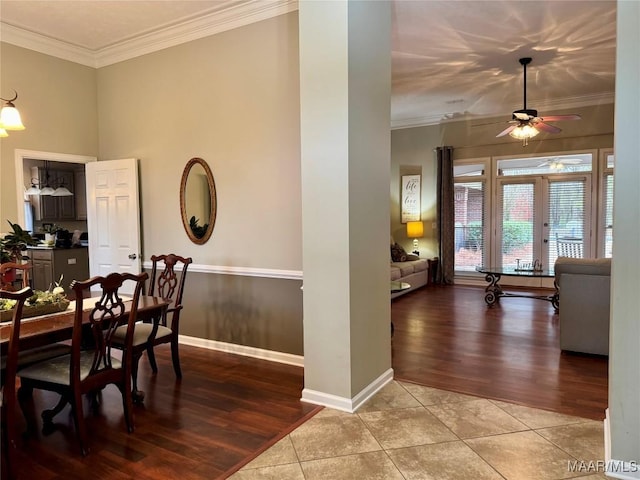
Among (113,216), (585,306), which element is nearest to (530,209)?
(585,306)

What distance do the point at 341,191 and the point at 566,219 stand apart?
6208 millimetres

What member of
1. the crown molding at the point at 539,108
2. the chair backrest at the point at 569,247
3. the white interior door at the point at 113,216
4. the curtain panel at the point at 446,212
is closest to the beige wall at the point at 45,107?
the white interior door at the point at 113,216

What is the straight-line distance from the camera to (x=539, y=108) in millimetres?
7270

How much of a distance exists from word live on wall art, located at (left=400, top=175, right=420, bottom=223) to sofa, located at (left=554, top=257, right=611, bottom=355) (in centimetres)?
465

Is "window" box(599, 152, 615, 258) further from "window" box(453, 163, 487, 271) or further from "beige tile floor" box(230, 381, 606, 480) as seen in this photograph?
"beige tile floor" box(230, 381, 606, 480)

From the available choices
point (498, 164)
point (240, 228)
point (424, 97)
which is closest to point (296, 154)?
point (240, 228)

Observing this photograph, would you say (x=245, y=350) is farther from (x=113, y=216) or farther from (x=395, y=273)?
(x=395, y=273)

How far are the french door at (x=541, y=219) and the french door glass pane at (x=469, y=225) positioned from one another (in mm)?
310

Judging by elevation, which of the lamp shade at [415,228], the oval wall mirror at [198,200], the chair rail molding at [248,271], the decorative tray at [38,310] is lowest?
the decorative tray at [38,310]

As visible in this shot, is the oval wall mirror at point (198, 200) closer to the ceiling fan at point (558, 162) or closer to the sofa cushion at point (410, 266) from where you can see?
the sofa cushion at point (410, 266)

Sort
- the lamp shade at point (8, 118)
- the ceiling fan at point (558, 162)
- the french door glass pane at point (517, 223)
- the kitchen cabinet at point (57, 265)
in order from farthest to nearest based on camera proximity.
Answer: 1. the french door glass pane at point (517, 223)
2. the ceiling fan at point (558, 162)
3. the kitchen cabinet at point (57, 265)
4. the lamp shade at point (8, 118)

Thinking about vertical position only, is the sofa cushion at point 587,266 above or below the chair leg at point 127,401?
above

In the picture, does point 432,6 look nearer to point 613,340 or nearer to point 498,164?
point 613,340

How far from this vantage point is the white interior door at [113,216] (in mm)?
4801
